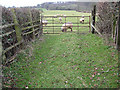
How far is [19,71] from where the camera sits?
13.6ft

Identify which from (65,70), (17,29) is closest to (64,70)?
(65,70)

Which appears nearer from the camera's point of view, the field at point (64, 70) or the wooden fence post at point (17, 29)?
the field at point (64, 70)

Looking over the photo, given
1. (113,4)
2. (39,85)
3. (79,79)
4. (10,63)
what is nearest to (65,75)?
(79,79)

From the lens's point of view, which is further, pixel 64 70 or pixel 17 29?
pixel 17 29

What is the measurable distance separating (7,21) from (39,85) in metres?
2.90

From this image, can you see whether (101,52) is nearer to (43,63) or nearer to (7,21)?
(43,63)

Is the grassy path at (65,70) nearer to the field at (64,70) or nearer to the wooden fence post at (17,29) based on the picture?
the field at (64,70)

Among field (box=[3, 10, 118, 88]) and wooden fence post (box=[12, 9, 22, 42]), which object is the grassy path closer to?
field (box=[3, 10, 118, 88])

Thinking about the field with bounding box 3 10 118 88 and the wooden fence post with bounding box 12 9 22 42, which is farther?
the wooden fence post with bounding box 12 9 22 42

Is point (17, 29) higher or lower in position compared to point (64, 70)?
higher

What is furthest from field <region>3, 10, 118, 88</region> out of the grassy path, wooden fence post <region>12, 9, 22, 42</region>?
wooden fence post <region>12, 9, 22, 42</region>

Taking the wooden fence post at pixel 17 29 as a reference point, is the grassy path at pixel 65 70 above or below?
below

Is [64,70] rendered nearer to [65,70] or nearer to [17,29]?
[65,70]

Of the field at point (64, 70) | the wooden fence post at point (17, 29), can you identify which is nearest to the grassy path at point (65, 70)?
the field at point (64, 70)
